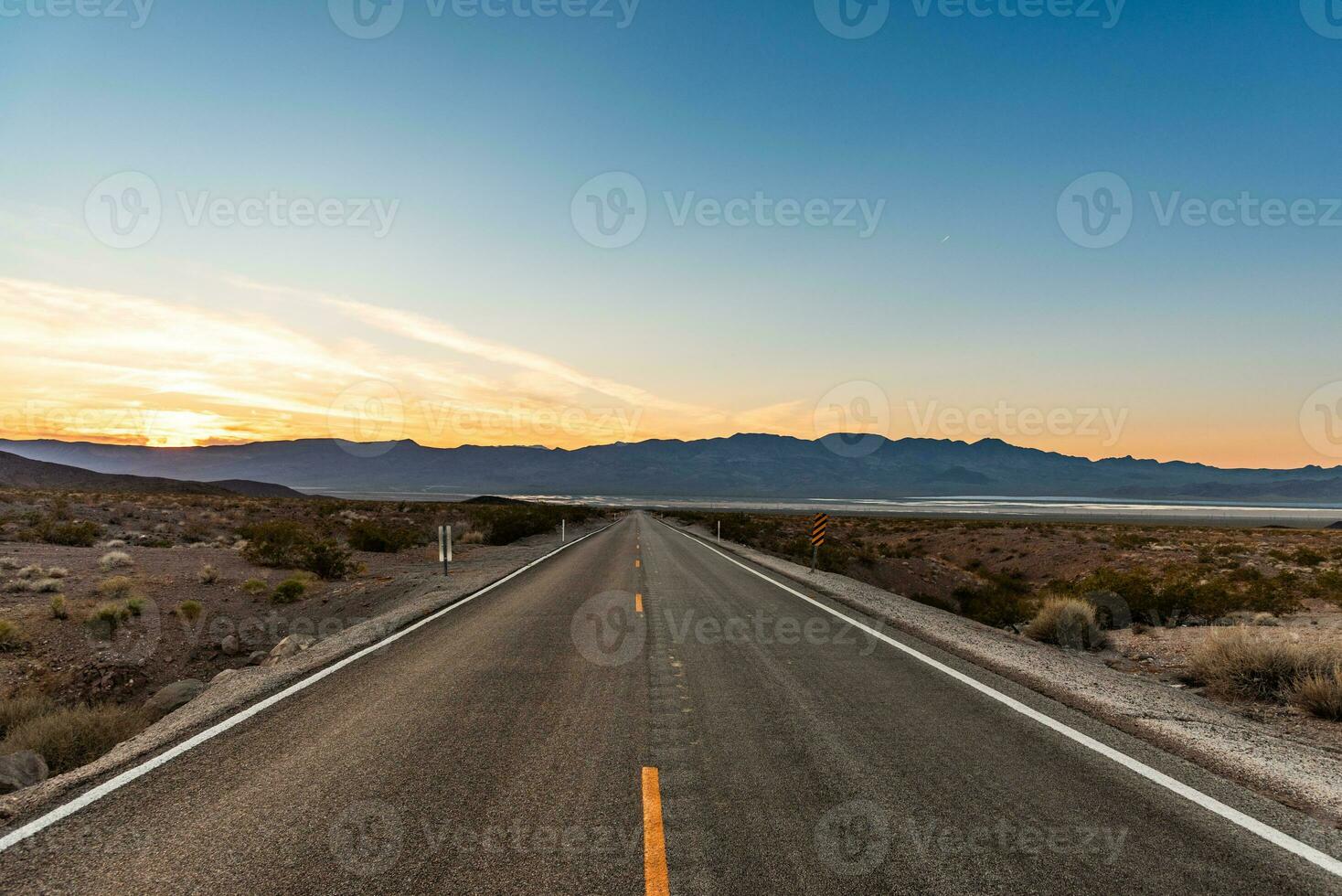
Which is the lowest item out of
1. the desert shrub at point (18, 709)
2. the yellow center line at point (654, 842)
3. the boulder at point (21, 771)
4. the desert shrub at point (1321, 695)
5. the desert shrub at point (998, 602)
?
the desert shrub at point (998, 602)

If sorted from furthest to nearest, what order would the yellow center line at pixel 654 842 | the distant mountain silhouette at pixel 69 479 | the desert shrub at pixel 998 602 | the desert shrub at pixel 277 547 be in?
the distant mountain silhouette at pixel 69 479 < the desert shrub at pixel 277 547 < the desert shrub at pixel 998 602 < the yellow center line at pixel 654 842

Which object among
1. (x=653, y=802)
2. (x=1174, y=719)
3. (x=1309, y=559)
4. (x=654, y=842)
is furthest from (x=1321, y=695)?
(x=1309, y=559)

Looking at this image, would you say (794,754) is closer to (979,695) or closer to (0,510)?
(979,695)

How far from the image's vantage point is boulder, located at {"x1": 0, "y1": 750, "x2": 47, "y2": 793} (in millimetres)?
5590

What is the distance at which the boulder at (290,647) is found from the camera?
10055mm

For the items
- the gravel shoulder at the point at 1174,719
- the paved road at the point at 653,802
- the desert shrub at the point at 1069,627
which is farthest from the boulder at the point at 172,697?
the desert shrub at the point at 1069,627

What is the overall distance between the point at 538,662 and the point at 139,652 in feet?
25.0

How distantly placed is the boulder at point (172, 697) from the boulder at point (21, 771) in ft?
7.76

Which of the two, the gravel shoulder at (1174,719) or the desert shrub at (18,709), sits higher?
the gravel shoulder at (1174,719)

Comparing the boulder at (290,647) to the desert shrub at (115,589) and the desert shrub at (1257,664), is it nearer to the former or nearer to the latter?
the desert shrub at (115,589)

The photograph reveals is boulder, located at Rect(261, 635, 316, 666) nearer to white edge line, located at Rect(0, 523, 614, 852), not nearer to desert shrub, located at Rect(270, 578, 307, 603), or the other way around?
white edge line, located at Rect(0, 523, 614, 852)

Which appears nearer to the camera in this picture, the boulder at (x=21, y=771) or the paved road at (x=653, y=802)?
the paved road at (x=653, y=802)

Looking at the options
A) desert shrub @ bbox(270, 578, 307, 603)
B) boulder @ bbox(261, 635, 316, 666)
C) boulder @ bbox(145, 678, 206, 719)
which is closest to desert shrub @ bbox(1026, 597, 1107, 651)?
boulder @ bbox(261, 635, 316, 666)

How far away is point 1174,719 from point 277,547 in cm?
2229
